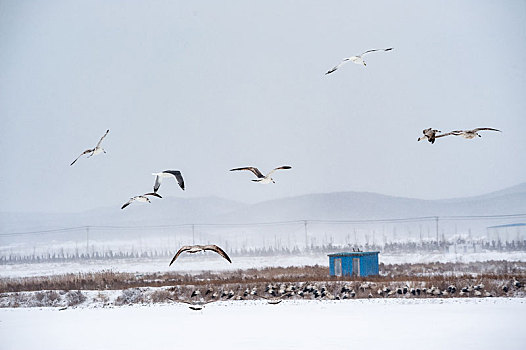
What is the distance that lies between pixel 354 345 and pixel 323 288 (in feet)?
33.9

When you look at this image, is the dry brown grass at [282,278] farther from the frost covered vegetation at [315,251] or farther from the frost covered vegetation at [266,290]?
the frost covered vegetation at [315,251]

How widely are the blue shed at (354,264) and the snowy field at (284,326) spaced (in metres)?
8.43

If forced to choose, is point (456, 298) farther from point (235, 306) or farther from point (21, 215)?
point (21, 215)

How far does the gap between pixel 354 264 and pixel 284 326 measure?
1460cm

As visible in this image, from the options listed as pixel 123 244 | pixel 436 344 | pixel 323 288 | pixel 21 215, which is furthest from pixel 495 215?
pixel 436 344

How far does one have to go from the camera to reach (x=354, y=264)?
38.0 m

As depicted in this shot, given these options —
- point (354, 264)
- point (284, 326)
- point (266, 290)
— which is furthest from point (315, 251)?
point (284, 326)

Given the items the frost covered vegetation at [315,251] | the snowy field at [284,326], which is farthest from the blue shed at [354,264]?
the frost covered vegetation at [315,251]

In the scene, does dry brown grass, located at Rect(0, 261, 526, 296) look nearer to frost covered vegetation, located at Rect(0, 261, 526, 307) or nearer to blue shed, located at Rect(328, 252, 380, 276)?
frost covered vegetation, located at Rect(0, 261, 526, 307)

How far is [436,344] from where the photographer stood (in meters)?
20.1

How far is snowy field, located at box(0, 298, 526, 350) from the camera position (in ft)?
68.8

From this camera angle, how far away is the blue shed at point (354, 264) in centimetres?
3784

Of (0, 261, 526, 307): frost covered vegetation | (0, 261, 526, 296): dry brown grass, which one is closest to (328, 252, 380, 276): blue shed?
(0, 261, 526, 296): dry brown grass

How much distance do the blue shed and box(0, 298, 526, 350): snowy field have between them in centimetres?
843
